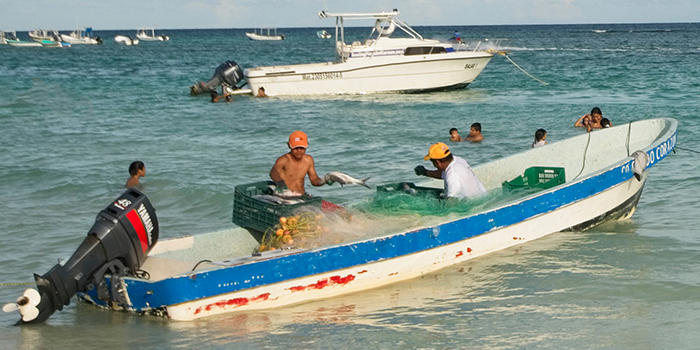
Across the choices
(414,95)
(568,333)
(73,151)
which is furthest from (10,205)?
(414,95)

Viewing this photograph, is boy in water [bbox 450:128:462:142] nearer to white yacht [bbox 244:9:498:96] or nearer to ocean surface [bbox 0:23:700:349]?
ocean surface [bbox 0:23:700:349]

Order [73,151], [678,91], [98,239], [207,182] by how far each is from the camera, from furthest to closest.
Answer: [678,91] < [73,151] < [207,182] < [98,239]

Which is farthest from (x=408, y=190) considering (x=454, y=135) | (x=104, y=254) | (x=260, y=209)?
(x=454, y=135)

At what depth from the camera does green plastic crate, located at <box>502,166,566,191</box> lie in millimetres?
8398

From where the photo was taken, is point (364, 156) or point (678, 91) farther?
point (678, 91)

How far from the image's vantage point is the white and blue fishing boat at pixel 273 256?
578cm

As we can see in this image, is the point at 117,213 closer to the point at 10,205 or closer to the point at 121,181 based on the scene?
the point at 10,205

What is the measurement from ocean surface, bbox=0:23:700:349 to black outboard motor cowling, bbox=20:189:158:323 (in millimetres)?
403

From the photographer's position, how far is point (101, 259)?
5.80 metres

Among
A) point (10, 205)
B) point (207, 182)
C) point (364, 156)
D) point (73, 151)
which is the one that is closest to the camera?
point (10, 205)

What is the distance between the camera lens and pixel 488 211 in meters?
7.31

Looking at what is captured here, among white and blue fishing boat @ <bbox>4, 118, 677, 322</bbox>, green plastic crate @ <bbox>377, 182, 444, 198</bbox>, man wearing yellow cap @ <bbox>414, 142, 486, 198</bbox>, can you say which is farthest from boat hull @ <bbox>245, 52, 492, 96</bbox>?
man wearing yellow cap @ <bbox>414, 142, 486, 198</bbox>

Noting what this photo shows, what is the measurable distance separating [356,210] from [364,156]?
6975 mm

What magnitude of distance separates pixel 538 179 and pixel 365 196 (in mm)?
2732
